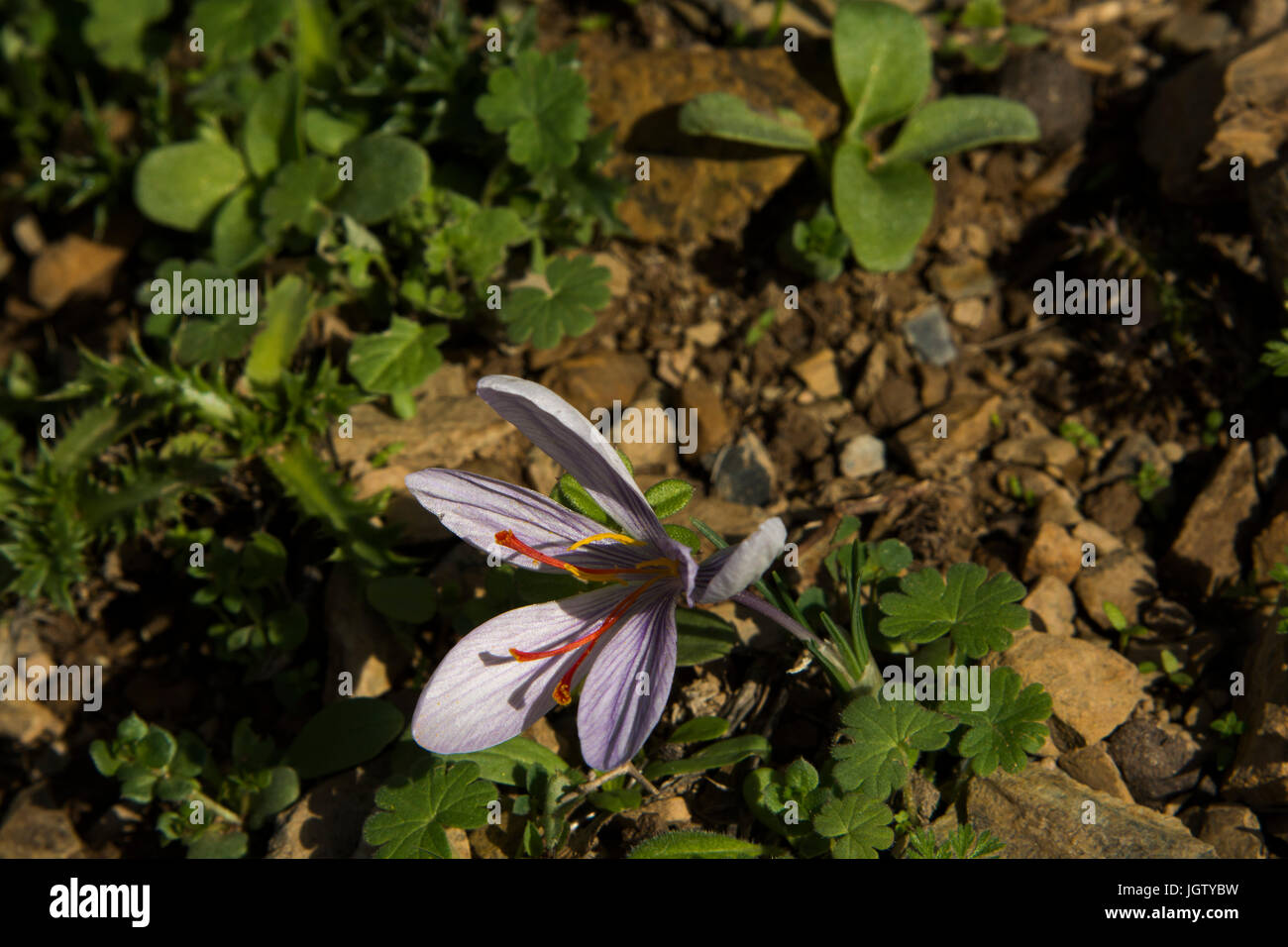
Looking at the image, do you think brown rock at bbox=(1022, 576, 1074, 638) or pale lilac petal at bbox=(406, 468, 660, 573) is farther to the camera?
brown rock at bbox=(1022, 576, 1074, 638)

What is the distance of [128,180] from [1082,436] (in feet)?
14.2

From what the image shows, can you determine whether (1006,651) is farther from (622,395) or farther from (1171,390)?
(622,395)

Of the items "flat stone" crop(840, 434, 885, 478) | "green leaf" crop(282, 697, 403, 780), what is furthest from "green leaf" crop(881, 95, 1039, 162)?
"green leaf" crop(282, 697, 403, 780)

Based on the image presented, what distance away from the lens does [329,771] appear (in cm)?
307

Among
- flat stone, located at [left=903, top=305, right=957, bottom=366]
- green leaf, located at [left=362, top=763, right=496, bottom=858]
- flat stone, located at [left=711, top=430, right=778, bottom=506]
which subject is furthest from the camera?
flat stone, located at [left=903, top=305, right=957, bottom=366]

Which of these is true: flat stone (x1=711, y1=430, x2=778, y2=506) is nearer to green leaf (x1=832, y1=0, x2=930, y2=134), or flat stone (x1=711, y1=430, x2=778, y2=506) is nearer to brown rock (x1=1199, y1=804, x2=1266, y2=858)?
green leaf (x1=832, y1=0, x2=930, y2=134)

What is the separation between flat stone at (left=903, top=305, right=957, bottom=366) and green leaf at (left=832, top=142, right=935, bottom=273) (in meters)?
0.22

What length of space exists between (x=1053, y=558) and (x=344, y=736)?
2335mm

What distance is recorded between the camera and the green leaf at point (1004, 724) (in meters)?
2.50

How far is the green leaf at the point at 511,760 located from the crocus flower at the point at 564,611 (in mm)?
457

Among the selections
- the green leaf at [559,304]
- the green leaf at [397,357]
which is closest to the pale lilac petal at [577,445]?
the green leaf at [559,304]

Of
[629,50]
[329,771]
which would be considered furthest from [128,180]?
[329,771]

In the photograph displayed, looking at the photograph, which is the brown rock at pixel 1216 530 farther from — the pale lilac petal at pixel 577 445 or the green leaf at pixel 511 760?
the green leaf at pixel 511 760

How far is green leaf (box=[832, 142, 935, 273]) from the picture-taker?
378cm
